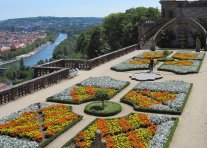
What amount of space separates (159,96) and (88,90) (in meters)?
5.55

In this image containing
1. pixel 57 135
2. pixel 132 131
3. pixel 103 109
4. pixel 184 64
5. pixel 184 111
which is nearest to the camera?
pixel 57 135

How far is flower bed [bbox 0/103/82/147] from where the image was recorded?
16984mm

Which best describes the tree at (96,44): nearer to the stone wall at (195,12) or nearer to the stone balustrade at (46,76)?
the stone wall at (195,12)

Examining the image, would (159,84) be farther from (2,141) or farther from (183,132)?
(2,141)

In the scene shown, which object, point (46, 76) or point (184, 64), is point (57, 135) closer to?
point (46, 76)

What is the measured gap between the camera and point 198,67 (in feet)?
121

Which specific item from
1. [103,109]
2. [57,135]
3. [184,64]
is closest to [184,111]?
[103,109]

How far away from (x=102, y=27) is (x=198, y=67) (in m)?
55.1

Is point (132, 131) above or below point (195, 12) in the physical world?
below

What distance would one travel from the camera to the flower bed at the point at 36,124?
1698cm

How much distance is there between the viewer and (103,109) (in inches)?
863

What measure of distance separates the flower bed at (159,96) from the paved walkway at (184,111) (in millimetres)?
533

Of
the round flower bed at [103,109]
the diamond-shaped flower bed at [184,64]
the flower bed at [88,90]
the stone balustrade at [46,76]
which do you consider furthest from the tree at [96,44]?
the round flower bed at [103,109]

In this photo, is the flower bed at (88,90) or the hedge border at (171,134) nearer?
the hedge border at (171,134)
